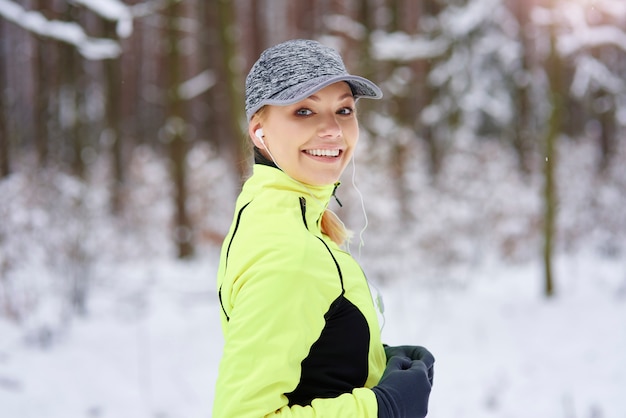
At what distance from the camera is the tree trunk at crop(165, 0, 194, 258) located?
10461mm

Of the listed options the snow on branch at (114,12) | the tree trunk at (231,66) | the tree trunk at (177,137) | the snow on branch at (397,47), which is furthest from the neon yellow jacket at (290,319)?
the snow on branch at (397,47)

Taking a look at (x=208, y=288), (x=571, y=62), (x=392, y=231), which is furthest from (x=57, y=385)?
(x=571, y=62)

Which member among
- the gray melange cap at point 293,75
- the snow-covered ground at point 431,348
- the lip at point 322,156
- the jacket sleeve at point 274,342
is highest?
the gray melange cap at point 293,75

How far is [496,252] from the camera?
10406 mm

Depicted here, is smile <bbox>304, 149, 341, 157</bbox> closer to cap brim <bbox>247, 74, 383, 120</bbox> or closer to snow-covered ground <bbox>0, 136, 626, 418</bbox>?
cap brim <bbox>247, 74, 383, 120</bbox>

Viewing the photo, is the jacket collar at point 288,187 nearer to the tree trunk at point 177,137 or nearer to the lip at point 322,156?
the lip at point 322,156

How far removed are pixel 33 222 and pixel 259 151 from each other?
18.7ft

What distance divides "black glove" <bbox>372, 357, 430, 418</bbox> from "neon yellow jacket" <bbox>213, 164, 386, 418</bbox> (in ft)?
0.13

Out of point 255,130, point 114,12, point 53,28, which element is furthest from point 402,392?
point 53,28

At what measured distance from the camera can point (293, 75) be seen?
1.43m

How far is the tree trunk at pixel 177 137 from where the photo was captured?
1046 centimetres

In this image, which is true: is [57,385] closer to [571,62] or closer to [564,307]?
[564,307]

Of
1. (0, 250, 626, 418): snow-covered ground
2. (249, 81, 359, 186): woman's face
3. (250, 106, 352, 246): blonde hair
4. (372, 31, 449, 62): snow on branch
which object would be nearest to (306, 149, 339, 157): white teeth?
(249, 81, 359, 186): woman's face

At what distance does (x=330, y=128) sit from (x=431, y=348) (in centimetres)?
538
